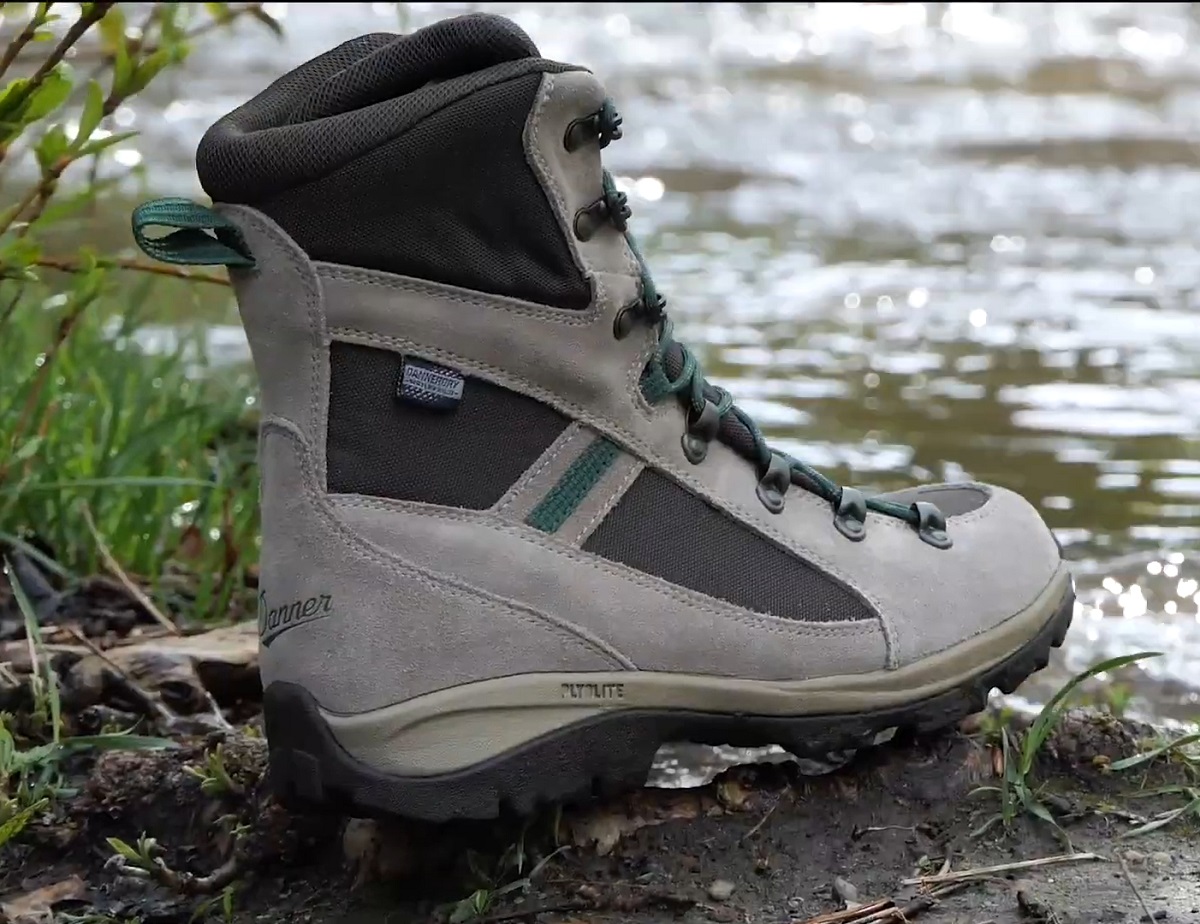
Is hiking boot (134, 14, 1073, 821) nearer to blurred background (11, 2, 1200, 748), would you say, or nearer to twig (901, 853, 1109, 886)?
twig (901, 853, 1109, 886)

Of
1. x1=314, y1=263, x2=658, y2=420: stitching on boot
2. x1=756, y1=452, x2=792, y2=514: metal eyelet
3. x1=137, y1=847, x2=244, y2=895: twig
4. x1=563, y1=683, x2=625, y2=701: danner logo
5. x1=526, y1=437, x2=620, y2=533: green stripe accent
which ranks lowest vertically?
x1=137, y1=847, x2=244, y2=895: twig

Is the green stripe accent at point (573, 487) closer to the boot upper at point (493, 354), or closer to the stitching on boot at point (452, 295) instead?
the boot upper at point (493, 354)

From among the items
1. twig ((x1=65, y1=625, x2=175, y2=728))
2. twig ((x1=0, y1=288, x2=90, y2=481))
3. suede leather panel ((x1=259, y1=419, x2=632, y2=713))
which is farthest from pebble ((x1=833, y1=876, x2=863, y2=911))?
twig ((x1=0, y1=288, x2=90, y2=481))

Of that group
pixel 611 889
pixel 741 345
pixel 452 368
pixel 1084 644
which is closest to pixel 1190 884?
pixel 611 889

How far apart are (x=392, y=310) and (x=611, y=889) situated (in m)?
0.63

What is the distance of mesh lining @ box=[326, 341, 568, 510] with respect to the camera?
1508 mm

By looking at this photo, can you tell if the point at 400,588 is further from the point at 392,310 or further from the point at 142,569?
the point at 142,569

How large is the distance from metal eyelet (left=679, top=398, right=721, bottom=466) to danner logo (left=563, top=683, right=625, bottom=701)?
0.26 metres

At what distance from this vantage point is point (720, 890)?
1560mm

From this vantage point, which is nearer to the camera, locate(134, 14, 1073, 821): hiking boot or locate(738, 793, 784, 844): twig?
locate(134, 14, 1073, 821): hiking boot

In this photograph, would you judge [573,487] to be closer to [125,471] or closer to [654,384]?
[654,384]

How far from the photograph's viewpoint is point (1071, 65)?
1073 cm

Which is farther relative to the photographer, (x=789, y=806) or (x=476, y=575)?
(x=789, y=806)

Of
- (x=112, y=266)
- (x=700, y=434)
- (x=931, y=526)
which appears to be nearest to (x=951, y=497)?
(x=931, y=526)
